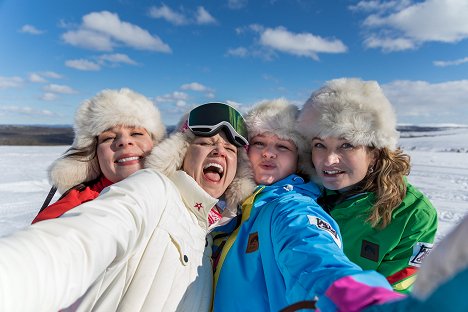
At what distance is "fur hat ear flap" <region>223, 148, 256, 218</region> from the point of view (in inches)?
86.8

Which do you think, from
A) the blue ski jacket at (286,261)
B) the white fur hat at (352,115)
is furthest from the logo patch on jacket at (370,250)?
the white fur hat at (352,115)

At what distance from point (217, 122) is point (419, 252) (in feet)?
5.35

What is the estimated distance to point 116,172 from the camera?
2.46m

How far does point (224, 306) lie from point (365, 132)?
1.47 metres

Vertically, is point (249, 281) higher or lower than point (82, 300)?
lower

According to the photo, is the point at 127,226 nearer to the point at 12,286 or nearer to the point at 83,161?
the point at 12,286

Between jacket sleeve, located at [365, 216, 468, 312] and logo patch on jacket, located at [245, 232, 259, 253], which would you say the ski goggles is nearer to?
logo patch on jacket, located at [245, 232, 259, 253]

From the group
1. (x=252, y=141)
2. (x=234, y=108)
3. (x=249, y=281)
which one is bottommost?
(x=249, y=281)

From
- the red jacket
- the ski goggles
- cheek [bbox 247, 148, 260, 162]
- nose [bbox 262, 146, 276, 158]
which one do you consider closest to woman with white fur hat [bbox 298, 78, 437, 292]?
nose [bbox 262, 146, 276, 158]

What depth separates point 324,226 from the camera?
1.51 meters

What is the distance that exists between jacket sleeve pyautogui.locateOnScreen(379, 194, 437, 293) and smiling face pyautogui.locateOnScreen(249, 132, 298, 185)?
2.76 feet

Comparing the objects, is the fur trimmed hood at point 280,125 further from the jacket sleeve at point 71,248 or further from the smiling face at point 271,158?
the jacket sleeve at point 71,248

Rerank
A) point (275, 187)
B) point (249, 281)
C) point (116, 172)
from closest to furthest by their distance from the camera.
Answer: point (249, 281) → point (275, 187) → point (116, 172)

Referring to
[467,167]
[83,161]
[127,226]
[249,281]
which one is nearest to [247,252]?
[249,281]
